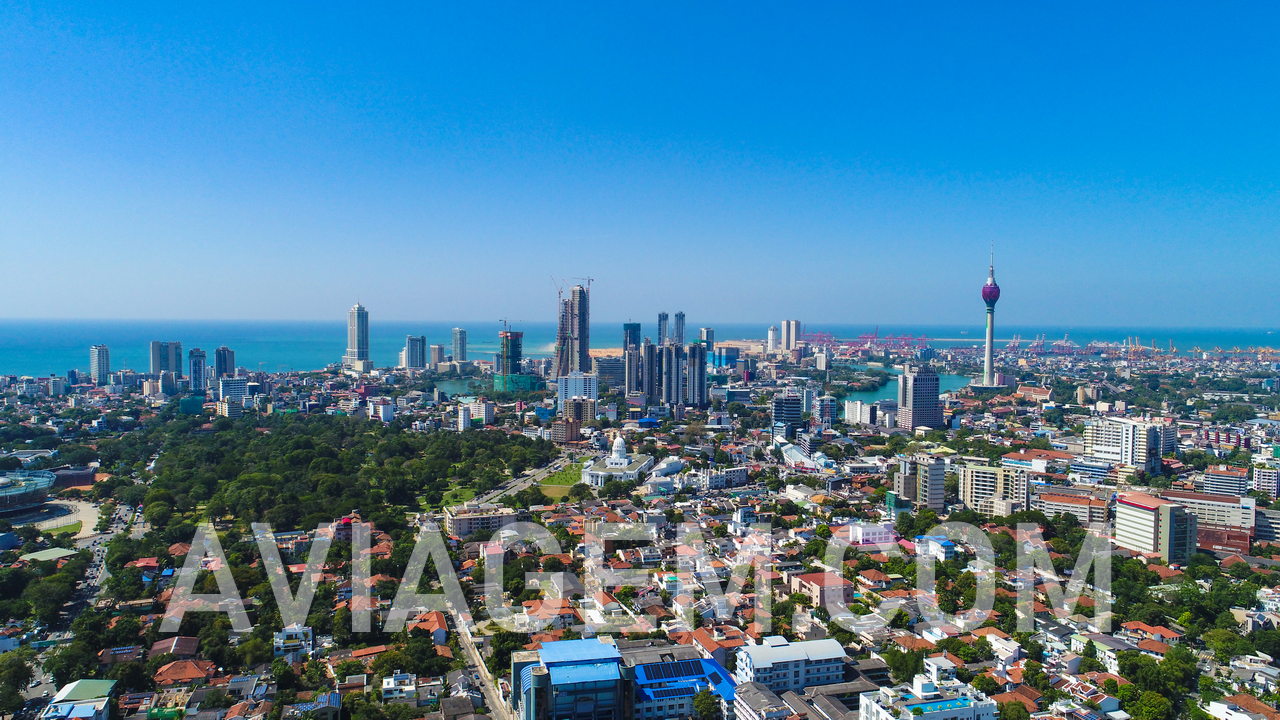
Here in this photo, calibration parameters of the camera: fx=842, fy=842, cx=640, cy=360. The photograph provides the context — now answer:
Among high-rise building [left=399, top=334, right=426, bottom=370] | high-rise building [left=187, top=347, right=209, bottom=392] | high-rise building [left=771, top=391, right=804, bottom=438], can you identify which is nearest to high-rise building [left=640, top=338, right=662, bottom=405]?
high-rise building [left=771, top=391, right=804, bottom=438]

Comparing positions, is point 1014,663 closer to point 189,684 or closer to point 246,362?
point 189,684

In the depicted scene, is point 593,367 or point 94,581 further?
point 593,367

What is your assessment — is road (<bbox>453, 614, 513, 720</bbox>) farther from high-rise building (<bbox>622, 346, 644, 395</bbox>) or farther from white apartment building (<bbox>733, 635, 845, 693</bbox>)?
high-rise building (<bbox>622, 346, 644, 395</bbox>)

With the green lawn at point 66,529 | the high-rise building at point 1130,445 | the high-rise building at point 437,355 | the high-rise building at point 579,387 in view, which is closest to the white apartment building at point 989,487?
the high-rise building at point 1130,445

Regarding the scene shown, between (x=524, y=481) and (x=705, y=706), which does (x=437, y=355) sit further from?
(x=705, y=706)

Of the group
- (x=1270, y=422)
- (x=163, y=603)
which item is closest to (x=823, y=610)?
(x=163, y=603)

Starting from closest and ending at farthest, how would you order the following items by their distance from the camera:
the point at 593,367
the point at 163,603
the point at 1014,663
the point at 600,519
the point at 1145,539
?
the point at 1014,663, the point at 163,603, the point at 1145,539, the point at 600,519, the point at 593,367

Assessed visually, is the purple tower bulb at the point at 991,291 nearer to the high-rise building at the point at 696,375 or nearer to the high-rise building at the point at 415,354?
the high-rise building at the point at 696,375
